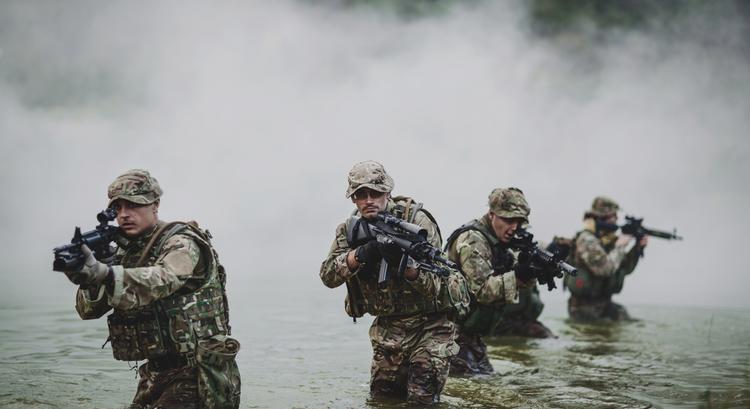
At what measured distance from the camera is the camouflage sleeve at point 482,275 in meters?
6.98

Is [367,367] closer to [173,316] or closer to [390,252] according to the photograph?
[390,252]

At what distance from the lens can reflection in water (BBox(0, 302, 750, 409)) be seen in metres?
6.84

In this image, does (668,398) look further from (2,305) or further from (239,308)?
(2,305)

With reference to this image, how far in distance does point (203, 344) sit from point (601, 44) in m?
26.3

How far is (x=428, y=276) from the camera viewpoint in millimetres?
5801

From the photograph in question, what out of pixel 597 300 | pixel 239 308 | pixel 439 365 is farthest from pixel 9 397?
pixel 597 300

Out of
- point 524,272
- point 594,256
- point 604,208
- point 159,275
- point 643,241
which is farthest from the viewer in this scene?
point 643,241

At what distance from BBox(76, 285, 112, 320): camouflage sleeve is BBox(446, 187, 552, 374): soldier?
3.39m

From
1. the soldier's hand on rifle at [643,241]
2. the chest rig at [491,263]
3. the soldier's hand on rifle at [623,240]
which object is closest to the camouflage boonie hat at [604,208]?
the soldier's hand on rifle at [623,240]

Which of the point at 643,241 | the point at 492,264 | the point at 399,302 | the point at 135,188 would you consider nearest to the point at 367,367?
the point at 492,264

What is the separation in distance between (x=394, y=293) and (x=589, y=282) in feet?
27.4

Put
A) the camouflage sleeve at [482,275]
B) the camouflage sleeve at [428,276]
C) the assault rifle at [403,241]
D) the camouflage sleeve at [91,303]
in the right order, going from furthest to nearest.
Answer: the camouflage sleeve at [482,275] < the camouflage sleeve at [428,276] < the assault rifle at [403,241] < the camouflage sleeve at [91,303]

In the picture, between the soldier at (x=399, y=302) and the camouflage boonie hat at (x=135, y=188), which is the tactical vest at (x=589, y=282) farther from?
the camouflage boonie hat at (x=135, y=188)

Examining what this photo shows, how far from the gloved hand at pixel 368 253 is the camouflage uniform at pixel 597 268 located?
811 centimetres
